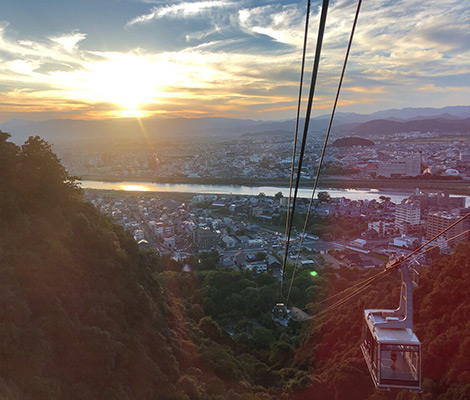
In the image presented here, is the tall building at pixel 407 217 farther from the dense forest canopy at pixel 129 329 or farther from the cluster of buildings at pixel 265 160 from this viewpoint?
the dense forest canopy at pixel 129 329

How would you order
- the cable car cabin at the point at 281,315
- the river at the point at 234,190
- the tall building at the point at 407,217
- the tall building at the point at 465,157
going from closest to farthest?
the cable car cabin at the point at 281,315
the tall building at the point at 407,217
the tall building at the point at 465,157
the river at the point at 234,190

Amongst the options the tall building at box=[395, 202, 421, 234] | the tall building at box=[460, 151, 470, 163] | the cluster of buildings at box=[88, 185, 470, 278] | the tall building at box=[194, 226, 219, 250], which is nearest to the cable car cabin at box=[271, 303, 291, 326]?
the cluster of buildings at box=[88, 185, 470, 278]

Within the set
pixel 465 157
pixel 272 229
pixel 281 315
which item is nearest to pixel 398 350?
pixel 281 315

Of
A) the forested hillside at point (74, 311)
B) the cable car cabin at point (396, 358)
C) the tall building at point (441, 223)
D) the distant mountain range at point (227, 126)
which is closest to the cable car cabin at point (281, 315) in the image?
the forested hillside at point (74, 311)

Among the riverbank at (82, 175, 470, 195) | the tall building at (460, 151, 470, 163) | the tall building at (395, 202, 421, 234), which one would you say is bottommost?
the tall building at (395, 202, 421, 234)

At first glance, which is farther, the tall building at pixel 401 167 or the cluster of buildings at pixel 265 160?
the cluster of buildings at pixel 265 160

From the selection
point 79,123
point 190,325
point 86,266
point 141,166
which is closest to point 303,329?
point 190,325

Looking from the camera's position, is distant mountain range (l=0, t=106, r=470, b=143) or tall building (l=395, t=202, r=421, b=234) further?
distant mountain range (l=0, t=106, r=470, b=143)

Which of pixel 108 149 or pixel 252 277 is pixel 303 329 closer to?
pixel 252 277

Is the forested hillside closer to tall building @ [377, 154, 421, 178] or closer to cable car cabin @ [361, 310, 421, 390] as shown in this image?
cable car cabin @ [361, 310, 421, 390]
